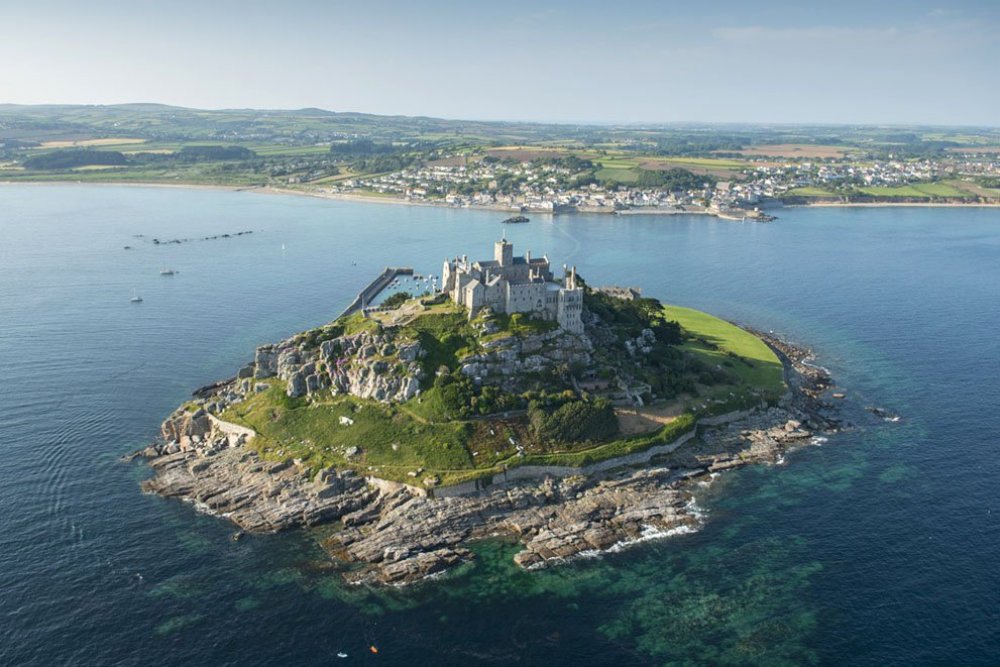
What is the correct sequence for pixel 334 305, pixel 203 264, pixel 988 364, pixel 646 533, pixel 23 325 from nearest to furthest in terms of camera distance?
pixel 646 533
pixel 988 364
pixel 23 325
pixel 334 305
pixel 203 264

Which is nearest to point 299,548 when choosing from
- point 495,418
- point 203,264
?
point 495,418

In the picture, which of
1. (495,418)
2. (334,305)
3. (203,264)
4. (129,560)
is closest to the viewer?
(129,560)

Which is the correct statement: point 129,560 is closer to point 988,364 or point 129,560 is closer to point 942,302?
point 988,364

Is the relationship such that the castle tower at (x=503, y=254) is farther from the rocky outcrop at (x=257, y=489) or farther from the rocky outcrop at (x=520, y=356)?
the rocky outcrop at (x=257, y=489)

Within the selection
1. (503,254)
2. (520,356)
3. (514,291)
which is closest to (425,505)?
(520,356)

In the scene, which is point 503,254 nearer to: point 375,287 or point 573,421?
point 573,421

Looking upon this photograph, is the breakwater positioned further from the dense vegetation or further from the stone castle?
the dense vegetation

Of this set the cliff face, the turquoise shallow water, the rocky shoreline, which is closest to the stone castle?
the cliff face
